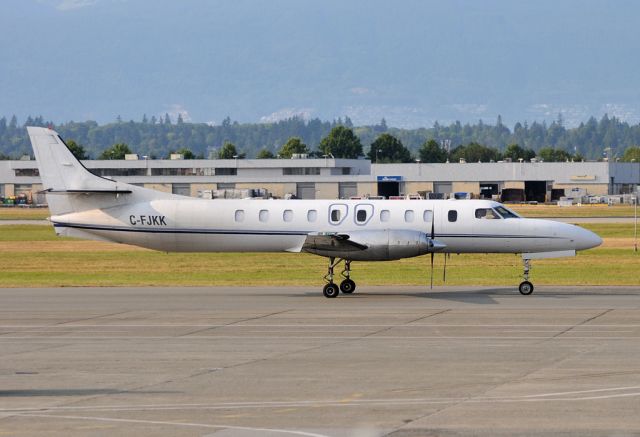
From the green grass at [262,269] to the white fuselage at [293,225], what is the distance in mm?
5289

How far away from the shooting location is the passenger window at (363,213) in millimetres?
37406

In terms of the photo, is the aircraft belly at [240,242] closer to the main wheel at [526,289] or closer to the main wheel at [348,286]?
the main wheel at [348,286]

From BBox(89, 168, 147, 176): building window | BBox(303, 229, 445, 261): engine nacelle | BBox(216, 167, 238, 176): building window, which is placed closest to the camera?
BBox(303, 229, 445, 261): engine nacelle

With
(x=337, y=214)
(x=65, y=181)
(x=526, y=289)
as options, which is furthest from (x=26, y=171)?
(x=526, y=289)

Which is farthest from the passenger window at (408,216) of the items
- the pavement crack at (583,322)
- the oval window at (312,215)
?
the pavement crack at (583,322)

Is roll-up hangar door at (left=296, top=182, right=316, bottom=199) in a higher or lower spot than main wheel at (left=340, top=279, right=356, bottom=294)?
higher

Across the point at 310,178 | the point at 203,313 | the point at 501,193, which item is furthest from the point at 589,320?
the point at 310,178

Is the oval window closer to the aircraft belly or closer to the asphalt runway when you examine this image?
the aircraft belly

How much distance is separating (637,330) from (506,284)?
50.4 ft

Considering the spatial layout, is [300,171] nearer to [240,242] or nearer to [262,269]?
[262,269]

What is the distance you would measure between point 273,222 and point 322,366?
52.0 feet

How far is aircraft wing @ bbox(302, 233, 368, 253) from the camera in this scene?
35500mm

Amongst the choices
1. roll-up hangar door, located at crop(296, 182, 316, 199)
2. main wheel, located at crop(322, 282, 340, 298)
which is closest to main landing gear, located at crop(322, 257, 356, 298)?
main wheel, located at crop(322, 282, 340, 298)

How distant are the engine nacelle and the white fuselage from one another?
107 cm
